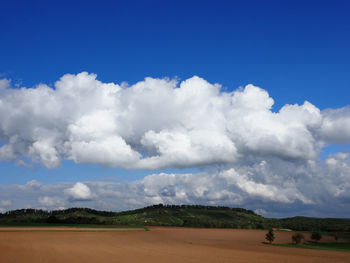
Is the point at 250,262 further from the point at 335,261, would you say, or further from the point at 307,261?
the point at 335,261

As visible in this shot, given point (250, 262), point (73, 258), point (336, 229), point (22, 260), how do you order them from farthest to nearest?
point (336, 229) < point (250, 262) < point (73, 258) < point (22, 260)

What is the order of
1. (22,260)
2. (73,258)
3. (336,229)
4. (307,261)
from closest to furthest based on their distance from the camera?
(22,260), (73,258), (307,261), (336,229)

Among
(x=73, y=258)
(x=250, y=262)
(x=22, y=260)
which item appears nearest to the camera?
(x=22, y=260)

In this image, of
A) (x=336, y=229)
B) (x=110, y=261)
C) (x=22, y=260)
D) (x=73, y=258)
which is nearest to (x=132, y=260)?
(x=110, y=261)

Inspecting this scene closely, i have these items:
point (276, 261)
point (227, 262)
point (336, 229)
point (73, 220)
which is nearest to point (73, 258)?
point (227, 262)

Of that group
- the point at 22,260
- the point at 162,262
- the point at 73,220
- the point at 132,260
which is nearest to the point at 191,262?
the point at 162,262

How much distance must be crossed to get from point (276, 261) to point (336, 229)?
513 feet

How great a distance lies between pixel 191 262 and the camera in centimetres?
4688

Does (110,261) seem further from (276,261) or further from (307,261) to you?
(307,261)

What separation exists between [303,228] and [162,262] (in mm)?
173176

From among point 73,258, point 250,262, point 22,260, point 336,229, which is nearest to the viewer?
point 22,260

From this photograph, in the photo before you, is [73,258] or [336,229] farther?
[336,229]

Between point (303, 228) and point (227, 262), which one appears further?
point (303, 228)

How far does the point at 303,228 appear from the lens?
194250 mm
